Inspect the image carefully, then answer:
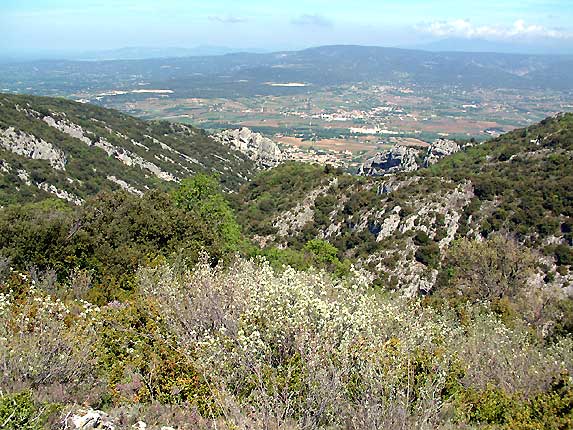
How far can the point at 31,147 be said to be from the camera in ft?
179

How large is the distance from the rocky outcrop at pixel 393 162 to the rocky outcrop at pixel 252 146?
29657 millimetres

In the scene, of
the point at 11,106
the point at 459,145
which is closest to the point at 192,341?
the point at 459,145

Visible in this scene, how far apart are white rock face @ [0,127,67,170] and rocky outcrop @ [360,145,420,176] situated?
42.5m

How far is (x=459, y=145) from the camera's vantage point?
64.4 m

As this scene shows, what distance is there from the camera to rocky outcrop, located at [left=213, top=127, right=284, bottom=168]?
3988 inches

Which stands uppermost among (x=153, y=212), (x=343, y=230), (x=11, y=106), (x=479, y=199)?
(x=11, y=106)

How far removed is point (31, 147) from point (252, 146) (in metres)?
58.3

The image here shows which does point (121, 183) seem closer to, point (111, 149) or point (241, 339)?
point (111, 149)

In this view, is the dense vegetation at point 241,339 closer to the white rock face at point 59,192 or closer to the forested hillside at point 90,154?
the forested hillside at point 90,154

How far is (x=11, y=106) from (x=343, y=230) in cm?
5192

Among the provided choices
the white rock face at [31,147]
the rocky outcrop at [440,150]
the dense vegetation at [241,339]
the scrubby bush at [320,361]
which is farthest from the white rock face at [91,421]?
the rocky outcrop at [440,150]

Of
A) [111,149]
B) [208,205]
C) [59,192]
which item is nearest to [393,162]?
[111,149]

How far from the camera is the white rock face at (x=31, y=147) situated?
172ft

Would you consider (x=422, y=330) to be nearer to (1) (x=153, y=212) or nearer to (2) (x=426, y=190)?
(1) (x=153, y=212)
